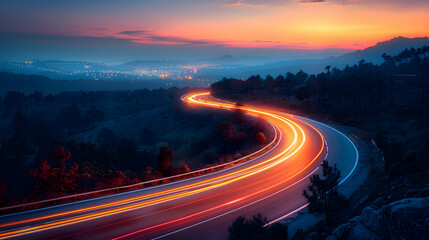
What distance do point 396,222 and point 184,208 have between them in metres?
11.8

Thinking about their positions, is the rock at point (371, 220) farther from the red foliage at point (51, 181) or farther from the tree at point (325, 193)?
the red foliage at point (51, 181)

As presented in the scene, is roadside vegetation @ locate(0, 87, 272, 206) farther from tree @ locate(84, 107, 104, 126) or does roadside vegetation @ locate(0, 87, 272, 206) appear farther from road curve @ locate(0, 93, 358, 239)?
road curve @ locate(0, 93, 358, 239)

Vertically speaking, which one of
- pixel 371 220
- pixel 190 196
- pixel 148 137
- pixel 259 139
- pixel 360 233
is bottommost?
pixel 148 137

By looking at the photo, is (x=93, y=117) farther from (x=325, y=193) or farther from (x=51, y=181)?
(x=325, y=193)

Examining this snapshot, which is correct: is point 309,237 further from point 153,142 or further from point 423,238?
point 153,142

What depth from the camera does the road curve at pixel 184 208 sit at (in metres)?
13.5

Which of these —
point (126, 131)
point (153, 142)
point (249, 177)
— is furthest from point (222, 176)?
point (126, 131)

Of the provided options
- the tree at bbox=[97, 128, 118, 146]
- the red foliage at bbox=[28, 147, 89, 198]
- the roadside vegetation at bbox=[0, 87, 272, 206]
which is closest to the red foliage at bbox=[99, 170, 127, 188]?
the roadside vegetation at bbox=[0, 87, 272, 206]

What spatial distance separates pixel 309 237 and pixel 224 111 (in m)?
50.0

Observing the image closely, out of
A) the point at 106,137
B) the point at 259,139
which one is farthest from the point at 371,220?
the point at 106,137

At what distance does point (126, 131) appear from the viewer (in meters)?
68.1

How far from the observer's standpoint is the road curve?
13469mm

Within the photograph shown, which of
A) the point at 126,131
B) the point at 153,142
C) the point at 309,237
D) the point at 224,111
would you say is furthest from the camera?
the point at 126,131

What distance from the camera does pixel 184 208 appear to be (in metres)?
16.5
